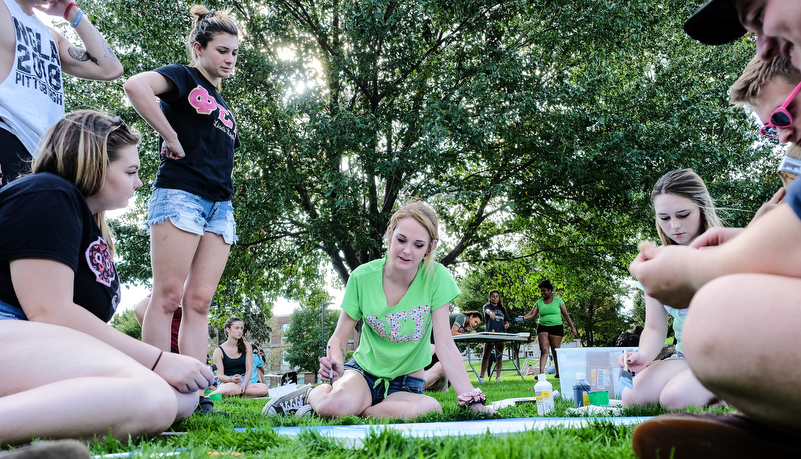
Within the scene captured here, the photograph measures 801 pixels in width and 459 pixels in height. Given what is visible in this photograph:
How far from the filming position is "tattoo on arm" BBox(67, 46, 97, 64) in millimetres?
3211

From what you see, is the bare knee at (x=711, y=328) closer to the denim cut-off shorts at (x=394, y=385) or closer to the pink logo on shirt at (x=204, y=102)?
the denim cut-off shorts at (x=394, y=385)

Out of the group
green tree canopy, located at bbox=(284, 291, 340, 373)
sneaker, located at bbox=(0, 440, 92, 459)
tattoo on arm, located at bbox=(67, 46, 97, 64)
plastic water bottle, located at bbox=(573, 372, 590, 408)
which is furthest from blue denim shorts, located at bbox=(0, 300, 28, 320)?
green tree canopy, located at bbox=(284, 291, 340, 373)

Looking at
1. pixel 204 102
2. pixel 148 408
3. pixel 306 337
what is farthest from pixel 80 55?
pixel 306 337

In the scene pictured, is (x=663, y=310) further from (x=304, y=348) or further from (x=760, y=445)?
(x=304, y=348)

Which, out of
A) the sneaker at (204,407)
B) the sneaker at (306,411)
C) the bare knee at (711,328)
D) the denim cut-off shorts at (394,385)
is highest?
the bare knee at (711,328)

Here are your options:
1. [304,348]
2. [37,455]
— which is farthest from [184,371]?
[304,348]

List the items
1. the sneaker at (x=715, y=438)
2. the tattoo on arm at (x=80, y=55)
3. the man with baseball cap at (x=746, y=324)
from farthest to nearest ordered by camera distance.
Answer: the tattoo on arm at (x=80, y=55), the sneaker at (x=715, y=438), the man with baseball cap at (x=746, y=324)

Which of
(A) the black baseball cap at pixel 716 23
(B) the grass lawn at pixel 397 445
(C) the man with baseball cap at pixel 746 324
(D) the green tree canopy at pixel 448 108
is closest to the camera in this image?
(C) the man with baseball cap at pixel 746 324

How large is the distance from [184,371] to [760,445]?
1906 mm

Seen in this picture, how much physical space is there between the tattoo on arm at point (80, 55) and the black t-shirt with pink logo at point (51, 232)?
1568 millimetres

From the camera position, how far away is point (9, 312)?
1.87 meters

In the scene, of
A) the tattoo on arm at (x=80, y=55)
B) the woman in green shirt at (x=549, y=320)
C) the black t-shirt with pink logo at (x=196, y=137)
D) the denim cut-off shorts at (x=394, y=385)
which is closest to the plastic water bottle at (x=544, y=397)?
the denim cut-off shorts at (x=394, y=385)

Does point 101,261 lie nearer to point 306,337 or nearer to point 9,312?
point 9,312

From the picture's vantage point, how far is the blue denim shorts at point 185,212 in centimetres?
324
